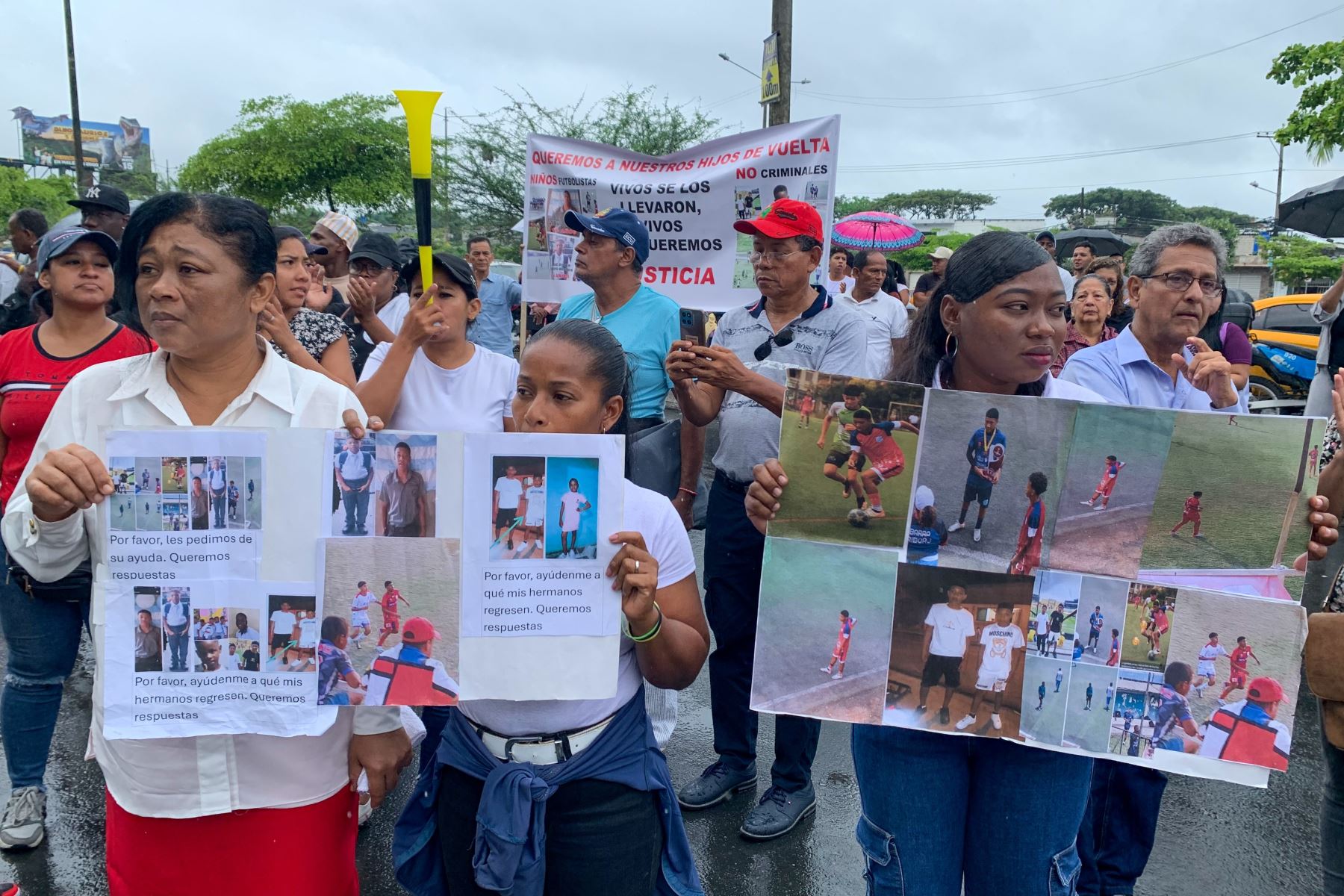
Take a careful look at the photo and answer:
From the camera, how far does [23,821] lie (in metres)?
3.29

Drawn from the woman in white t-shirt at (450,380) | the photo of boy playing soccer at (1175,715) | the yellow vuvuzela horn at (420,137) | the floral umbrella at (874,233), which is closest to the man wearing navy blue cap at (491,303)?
the woman in white t-shirt at (450,380)

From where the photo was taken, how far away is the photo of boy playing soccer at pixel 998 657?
182cm

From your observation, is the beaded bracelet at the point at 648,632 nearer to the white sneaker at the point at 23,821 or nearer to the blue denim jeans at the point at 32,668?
the blue denim jeans at the point at 32,668

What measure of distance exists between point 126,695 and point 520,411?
0.90 metres

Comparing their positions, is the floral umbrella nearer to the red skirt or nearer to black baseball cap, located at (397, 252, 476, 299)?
black baseball cap, located at (397, 252, 476, 299)

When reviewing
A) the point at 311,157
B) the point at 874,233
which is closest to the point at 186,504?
the point at 874,233

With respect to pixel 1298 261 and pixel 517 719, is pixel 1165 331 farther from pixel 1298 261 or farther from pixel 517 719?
pixel 1298 261

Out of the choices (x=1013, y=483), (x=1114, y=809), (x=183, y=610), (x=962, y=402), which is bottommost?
(x=1114, y=809)

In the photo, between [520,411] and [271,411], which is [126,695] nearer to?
[271,411]

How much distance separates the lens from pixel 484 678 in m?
1.76

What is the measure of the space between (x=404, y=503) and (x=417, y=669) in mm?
308

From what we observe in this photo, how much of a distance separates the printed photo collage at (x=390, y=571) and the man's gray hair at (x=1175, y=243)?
90.3 inches

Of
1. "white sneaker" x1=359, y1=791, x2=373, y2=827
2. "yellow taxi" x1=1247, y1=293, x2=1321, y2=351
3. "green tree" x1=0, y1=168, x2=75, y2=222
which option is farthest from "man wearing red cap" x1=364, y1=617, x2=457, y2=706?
"green tree" x1=0, y1=168, x2=75, y2=222

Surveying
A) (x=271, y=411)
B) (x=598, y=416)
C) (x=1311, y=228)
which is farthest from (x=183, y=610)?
(x=1311, y=228)
